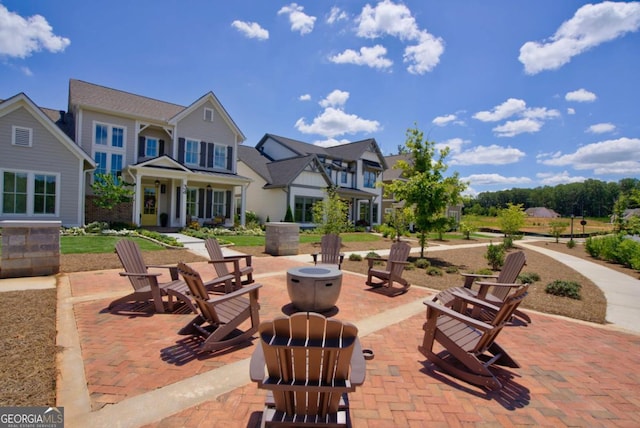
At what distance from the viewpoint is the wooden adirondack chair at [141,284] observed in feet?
17.3

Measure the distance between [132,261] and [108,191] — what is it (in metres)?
14.1

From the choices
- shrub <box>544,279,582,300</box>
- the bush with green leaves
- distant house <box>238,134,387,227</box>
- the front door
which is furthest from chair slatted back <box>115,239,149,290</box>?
distant house <box>238,134,387,227</box>

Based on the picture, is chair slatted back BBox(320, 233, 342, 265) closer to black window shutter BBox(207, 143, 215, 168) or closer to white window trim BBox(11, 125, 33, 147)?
black window shutter BBox(207, 143, 215, 168)

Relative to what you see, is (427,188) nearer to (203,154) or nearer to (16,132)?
(203,154)

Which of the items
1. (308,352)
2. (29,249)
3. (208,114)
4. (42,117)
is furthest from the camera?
(208,114)

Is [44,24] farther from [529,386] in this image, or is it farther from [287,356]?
[529,386]

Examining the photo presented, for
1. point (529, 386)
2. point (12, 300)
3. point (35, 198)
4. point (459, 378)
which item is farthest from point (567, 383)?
point (35, 198)

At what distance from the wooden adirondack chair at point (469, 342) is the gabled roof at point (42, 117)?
19.1 meters

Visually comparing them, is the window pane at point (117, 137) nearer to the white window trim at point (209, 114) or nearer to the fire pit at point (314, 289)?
the white window trim at point (209, 114)

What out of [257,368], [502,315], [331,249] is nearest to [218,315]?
[257,368]

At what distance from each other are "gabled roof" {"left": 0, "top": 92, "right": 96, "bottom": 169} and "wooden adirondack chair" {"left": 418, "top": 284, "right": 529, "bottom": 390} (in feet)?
62.8

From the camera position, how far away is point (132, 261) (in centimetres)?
569

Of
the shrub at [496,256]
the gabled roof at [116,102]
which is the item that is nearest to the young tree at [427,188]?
the shrub at [496,256]

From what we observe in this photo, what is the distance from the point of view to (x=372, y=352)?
4012 millimetres
